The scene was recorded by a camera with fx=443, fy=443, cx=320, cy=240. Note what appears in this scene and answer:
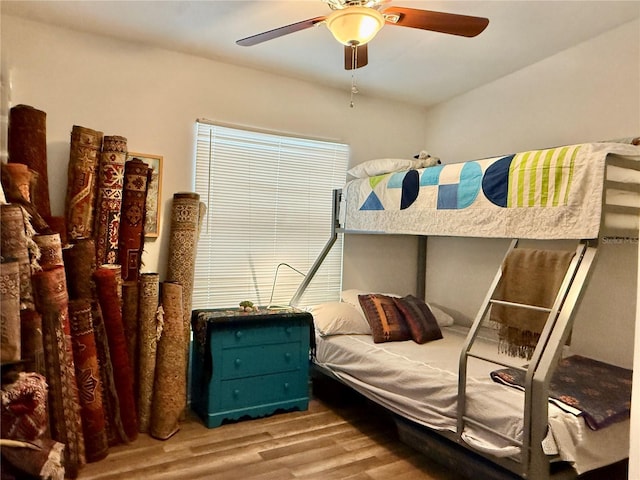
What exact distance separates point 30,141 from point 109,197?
1.72ft

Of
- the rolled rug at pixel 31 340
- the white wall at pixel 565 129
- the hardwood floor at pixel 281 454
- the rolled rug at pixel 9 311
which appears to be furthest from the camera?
the white wall at pixel 565 129

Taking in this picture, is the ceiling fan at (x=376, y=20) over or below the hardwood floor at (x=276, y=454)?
over

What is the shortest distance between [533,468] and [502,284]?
983 millimetres

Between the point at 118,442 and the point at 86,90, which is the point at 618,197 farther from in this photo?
the point at 86,90

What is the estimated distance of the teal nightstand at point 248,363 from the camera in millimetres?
2973

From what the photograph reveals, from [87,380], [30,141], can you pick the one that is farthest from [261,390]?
[30,141]

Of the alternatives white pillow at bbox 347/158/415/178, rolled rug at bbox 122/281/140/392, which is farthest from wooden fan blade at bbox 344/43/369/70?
rolled rug at bbox 122/281/140/392

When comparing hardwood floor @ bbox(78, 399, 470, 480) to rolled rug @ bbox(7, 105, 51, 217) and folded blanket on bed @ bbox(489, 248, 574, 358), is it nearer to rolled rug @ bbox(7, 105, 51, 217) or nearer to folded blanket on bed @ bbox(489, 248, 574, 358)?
folded blanket on bed @ bbox(489, 248, 574, 358)

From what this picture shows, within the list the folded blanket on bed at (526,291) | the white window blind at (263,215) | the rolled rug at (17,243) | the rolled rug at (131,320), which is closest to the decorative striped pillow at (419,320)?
the folded blanket on bed at (526,291)

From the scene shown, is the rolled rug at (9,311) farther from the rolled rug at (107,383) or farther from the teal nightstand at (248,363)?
the teal nightstand at (248,363)

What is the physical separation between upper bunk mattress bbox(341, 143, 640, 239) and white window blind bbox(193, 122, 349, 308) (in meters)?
0.69

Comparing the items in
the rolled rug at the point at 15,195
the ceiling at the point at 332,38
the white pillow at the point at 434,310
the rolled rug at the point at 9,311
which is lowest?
the white pillow at the point at 434,310

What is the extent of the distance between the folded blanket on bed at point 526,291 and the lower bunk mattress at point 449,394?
0.18 meters

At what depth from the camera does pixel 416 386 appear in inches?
98.8
